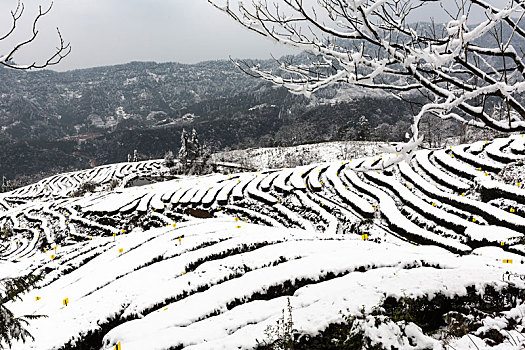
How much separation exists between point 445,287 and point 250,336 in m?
2.69

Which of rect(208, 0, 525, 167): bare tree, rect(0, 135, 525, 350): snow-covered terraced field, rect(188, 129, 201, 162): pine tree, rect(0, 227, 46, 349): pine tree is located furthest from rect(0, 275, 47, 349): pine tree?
rect(188, 129, 201, 162): pine tree

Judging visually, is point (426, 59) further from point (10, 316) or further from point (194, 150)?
point (194, 150)

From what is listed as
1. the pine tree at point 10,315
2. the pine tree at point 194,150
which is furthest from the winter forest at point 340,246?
the pine tree at point 194,150

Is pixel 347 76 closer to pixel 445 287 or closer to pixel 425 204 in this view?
pixel 445 287

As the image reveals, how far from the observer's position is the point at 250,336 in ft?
9.94

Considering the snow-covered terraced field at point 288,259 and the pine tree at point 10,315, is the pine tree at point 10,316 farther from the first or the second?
the snow-covered terraced field at point 288,259

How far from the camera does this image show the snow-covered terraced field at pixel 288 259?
3494mm

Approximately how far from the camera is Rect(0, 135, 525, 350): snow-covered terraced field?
11.5ft

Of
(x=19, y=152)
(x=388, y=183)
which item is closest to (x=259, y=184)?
(x=388, y=183)

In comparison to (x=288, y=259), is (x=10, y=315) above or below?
above

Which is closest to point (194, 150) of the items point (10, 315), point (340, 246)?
point (340, 246)

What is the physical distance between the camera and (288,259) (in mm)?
5801

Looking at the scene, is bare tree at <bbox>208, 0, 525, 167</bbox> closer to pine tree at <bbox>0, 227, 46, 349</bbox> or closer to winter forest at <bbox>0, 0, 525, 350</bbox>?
winter forest at <bbox>0, 0, 525, 350</bbox>

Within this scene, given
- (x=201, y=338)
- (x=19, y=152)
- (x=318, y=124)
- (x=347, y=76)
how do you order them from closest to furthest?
1. (x=201, y=338)
2. (x=347, y=76)
3. (x=318, y=124)
4. (x=19, y=152)
